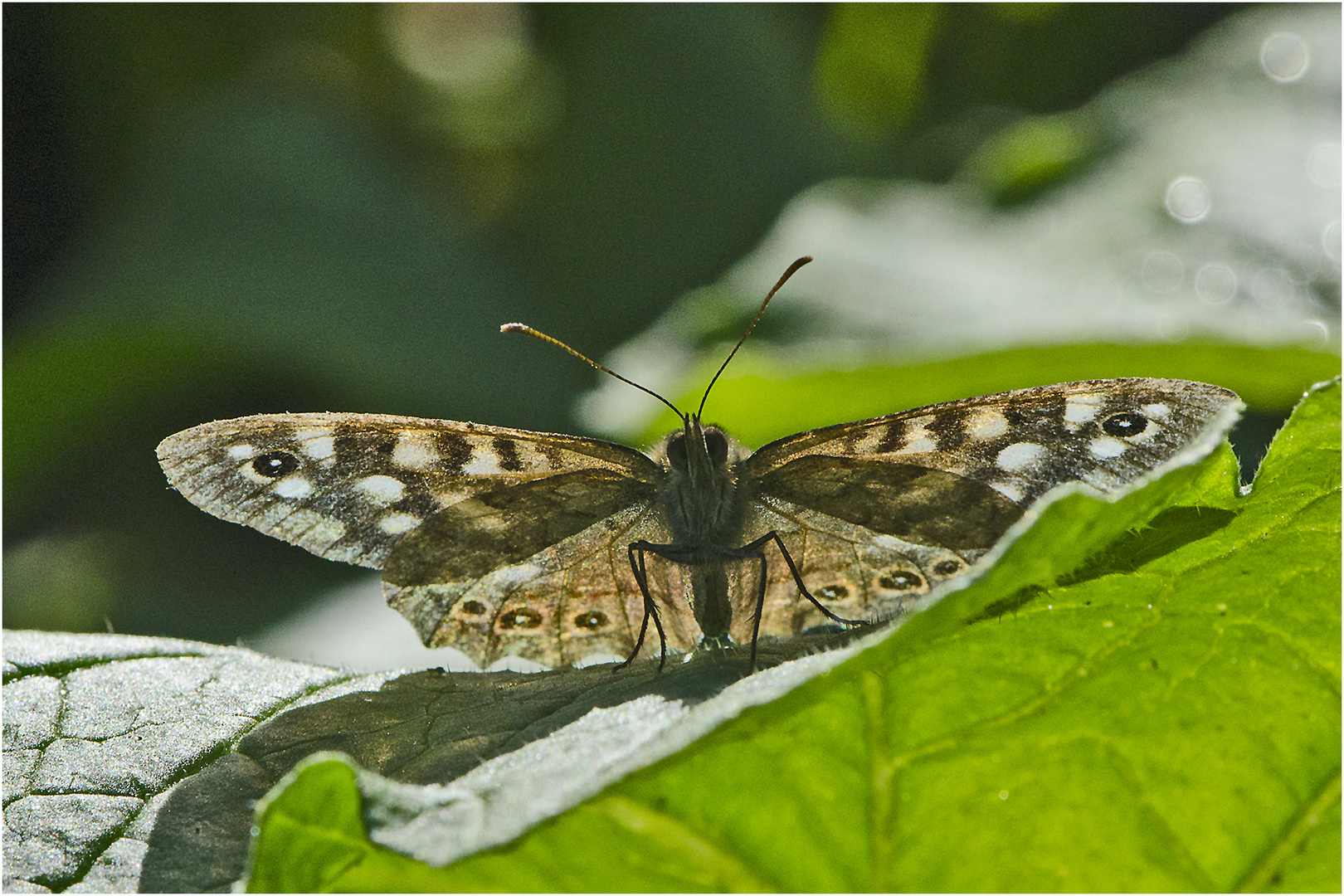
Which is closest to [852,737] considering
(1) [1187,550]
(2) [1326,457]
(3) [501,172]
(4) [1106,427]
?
(1) [1187,550]

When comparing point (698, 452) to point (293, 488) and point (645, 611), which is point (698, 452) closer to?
point (645, 611)

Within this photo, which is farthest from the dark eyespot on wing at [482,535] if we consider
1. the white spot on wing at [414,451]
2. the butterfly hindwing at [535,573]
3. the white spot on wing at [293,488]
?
the white spot on wing at [293,488]

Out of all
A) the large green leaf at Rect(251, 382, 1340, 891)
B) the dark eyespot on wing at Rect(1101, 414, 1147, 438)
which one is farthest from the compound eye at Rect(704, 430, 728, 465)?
the large green leaf at Rect(251, 382, 1340, 891)

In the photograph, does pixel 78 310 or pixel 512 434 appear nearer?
pixel 512 434

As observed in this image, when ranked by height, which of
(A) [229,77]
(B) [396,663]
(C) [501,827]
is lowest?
(B) [396,663]

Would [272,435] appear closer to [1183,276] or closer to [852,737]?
[852,737]

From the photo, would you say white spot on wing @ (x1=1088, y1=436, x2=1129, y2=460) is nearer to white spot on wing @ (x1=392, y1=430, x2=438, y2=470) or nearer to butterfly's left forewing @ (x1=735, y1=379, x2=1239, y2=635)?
butterfly's left forewing @ (x1=735, y1=379, x2=1239, y2=635)

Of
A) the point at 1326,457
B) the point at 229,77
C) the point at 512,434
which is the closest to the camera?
the point at 1326,457
